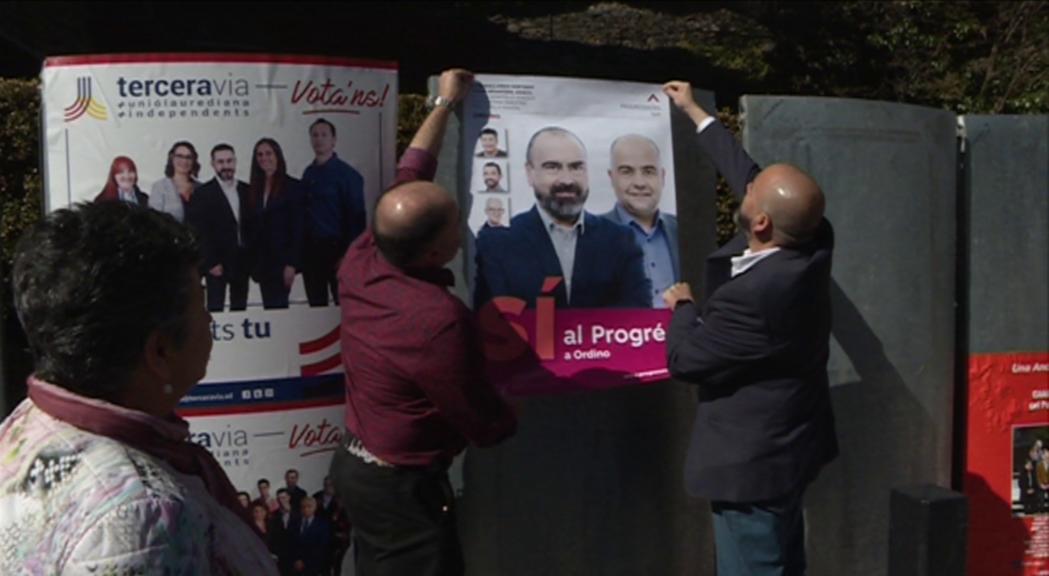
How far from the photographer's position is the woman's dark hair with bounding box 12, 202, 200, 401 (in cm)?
175

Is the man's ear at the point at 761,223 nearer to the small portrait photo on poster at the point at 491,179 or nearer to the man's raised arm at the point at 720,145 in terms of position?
the man's raised arm at the point at 720,145

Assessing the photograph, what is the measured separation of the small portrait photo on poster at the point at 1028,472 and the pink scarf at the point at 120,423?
167 inches

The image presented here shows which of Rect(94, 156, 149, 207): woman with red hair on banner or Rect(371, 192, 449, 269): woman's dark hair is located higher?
Rect(94, 156, 149, 207): woman with red hair on banner

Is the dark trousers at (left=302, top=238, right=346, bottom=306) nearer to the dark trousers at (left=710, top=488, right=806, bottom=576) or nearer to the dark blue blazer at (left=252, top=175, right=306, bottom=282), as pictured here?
the dark blue blazer at (left=252, top=175, right=306, bottom=282)

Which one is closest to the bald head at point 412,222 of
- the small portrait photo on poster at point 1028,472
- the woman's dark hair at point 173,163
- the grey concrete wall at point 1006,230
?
the woman's dark hair at point 173,163

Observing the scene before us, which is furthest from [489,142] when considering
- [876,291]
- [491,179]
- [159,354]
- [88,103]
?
[159,354]

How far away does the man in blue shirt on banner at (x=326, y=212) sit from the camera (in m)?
3.73

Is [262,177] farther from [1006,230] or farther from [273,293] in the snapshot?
[1006,230]

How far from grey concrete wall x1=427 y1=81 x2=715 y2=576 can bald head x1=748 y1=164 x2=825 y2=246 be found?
633 mm

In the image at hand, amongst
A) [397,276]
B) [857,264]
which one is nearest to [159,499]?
[397,276]

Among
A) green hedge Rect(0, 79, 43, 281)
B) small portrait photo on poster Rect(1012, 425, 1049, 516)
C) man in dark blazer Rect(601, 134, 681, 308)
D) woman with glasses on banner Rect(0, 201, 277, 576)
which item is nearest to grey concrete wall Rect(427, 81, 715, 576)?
man in dark blazer Rect(601, 134, 681, 308)

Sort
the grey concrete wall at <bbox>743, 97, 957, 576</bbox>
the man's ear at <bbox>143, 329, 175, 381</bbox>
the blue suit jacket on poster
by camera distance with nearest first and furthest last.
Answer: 1. the man's ear at <bbox>143, 329, 175, 381</bbox>
2. the blue suit jacket on poster
3. the grey concrete wall at <bbox>743, 97, 957, 576</bbox>

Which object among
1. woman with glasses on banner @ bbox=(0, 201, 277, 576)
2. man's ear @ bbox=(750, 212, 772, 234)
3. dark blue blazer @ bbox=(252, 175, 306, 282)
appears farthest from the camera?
man's ear @ bbox=(750, 212, 772, 234)

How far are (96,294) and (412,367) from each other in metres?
1.74
